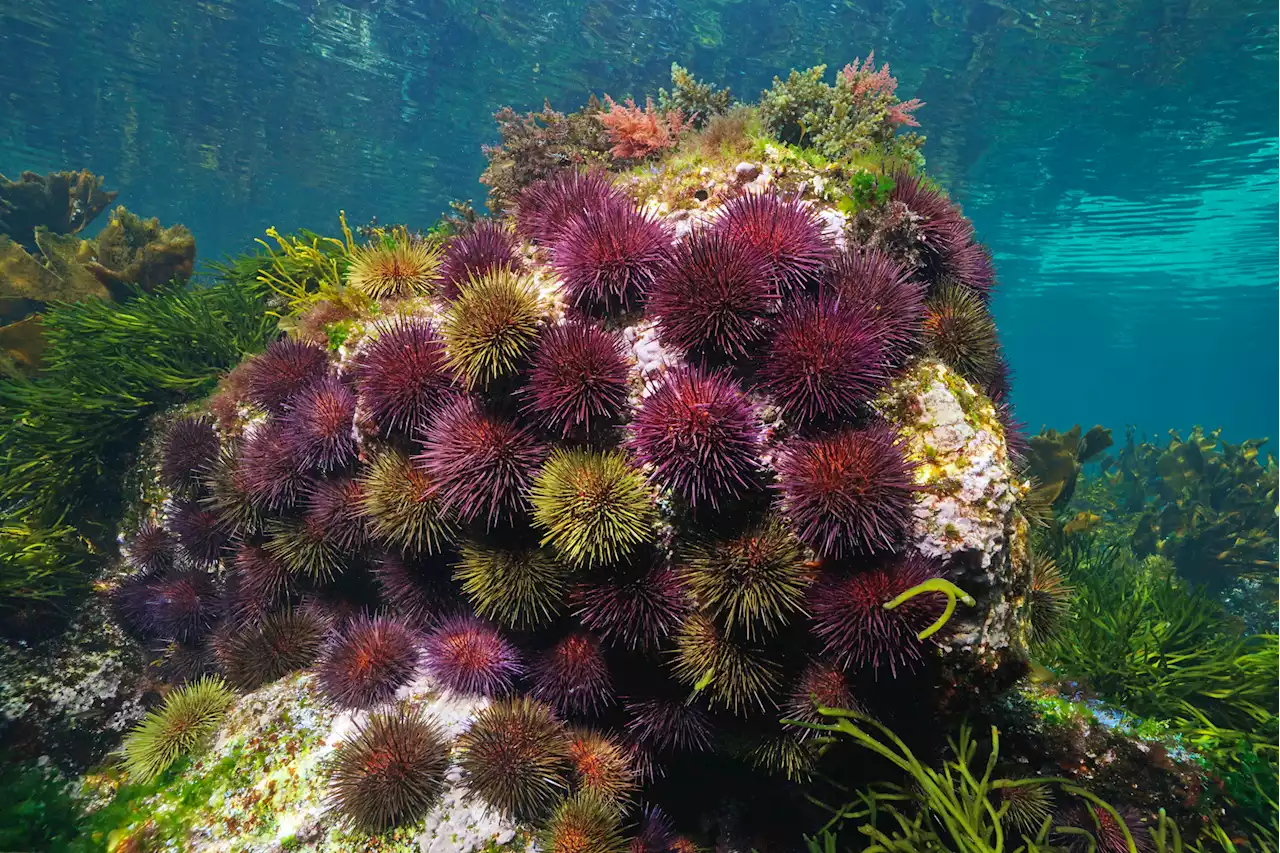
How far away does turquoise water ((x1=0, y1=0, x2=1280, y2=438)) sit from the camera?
57.6 feet

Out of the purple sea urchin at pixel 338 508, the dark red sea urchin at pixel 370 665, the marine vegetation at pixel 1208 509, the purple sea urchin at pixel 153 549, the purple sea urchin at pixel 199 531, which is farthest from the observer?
the marine vegetation at pixel 1208 509

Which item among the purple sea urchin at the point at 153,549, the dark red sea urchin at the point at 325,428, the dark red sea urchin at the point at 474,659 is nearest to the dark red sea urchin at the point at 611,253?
the dark red sea urchin at the point at 325,428

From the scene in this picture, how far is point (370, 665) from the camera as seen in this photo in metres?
4.45

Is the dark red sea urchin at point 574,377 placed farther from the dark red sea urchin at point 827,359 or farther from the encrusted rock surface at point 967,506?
the encrusted rock surface at point 967,506

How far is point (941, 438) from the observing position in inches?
140

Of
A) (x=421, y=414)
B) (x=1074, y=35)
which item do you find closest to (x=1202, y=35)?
(x=1074, y=35)

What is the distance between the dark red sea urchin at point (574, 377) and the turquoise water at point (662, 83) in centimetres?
1537

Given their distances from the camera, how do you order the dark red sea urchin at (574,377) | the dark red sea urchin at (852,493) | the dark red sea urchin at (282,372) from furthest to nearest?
the dark red sea urchin at (282,372), the dark red sea urchin at (574,377), the dark red sea urchin at (852,493)

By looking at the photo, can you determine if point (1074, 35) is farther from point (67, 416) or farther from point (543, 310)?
point (67, 416)

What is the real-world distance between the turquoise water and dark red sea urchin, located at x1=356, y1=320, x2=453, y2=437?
1592 cm

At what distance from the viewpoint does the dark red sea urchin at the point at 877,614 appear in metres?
3.07

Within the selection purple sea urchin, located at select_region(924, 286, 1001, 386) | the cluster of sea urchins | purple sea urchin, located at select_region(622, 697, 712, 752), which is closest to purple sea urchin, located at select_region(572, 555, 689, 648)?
the cluster of sea urchins

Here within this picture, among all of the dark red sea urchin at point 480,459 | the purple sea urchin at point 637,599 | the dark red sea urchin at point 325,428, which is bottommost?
the dark red sea urchin at point 325,428

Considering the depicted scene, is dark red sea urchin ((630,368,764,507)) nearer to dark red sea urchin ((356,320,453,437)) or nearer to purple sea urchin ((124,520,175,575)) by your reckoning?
dark red sea urchin ((356,320,453,437))
